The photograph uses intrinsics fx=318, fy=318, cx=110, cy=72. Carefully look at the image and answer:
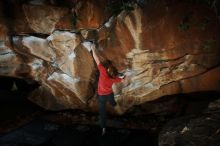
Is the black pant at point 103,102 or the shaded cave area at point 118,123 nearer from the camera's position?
the shaded cave area at point 118,123

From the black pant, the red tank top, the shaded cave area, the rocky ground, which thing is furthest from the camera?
the black pant

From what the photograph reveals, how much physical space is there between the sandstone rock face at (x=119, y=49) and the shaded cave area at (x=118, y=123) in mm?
263

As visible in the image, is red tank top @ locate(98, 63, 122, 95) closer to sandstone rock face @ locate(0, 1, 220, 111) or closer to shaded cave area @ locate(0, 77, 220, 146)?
sandstone rock face @ locate(0, 1, 220, 111)

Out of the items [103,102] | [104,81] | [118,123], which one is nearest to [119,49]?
[104,81]

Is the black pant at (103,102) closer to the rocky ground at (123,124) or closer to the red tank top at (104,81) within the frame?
the red tank top at (104,81)

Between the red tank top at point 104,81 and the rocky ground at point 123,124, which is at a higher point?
the red tank top at point 104,81

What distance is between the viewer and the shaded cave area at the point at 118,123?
646 cm

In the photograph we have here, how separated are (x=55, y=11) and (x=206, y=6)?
3.46m

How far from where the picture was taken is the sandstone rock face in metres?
6.78

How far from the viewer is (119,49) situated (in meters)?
7.39

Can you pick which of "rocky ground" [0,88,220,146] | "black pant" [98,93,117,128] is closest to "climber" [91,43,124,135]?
"black pant" [98,93,117,128]

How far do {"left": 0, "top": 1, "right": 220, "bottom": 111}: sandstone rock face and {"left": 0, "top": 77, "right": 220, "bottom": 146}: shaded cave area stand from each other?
0.26 m

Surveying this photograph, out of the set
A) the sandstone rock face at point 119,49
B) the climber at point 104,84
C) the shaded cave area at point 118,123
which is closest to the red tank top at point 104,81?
the climber at point 104,84

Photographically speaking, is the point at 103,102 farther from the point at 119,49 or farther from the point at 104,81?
the point at 119,49
